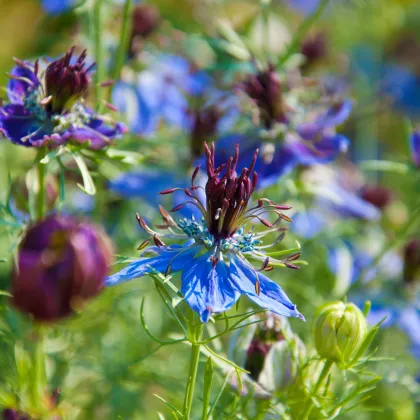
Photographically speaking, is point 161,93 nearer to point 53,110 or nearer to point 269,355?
point 53,110

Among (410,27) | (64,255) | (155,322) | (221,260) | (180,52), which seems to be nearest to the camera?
(64,255)

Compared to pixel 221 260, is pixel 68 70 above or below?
above

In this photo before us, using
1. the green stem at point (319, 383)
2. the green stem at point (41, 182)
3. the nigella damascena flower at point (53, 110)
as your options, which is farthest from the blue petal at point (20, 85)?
the green stem at point (319, 383)

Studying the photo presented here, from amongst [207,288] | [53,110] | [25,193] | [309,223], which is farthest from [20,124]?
[309,223]

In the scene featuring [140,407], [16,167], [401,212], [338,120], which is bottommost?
[140,407]

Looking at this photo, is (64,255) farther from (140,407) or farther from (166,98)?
(166,98)

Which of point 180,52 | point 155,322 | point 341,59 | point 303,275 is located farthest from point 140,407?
point 341,59
